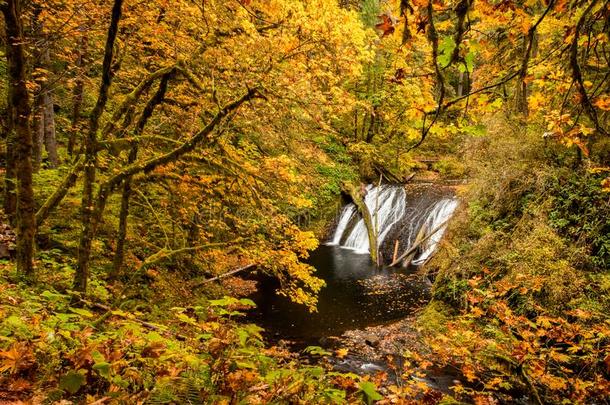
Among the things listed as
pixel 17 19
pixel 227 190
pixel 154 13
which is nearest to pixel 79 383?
pixel 17 19

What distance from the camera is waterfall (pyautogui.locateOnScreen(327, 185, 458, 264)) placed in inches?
607

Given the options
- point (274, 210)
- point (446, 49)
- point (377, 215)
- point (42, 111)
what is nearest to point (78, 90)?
point (42, 111)

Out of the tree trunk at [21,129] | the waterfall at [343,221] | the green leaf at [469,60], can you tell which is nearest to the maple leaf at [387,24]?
the green leaf at [469,60]

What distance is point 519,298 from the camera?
25.7 ft

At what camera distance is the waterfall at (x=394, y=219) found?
50.5ft

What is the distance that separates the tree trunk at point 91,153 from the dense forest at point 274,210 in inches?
1.1

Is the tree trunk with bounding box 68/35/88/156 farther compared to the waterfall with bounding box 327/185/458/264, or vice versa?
the waterfall with bounding box 327/185/458/264

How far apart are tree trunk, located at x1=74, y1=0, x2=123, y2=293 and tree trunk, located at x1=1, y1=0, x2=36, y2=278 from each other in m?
0.51

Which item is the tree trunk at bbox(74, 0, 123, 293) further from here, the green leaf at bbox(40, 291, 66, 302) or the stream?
the stream

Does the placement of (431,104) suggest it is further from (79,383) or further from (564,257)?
(564,257)

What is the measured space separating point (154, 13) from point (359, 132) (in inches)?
734

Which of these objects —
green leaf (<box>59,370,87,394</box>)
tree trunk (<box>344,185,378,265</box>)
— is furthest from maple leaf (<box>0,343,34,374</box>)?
tree trunk (<box>344,185,378,265</box>)

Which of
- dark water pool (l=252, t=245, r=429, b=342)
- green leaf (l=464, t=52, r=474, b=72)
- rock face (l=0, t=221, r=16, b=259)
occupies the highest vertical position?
green leaf (l=464, t=52, r=474, b=72)

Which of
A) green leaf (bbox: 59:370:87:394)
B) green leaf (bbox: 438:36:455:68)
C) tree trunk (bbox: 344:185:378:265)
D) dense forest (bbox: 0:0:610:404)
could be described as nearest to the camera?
green leaf (bbox: 59:370:87:394)
